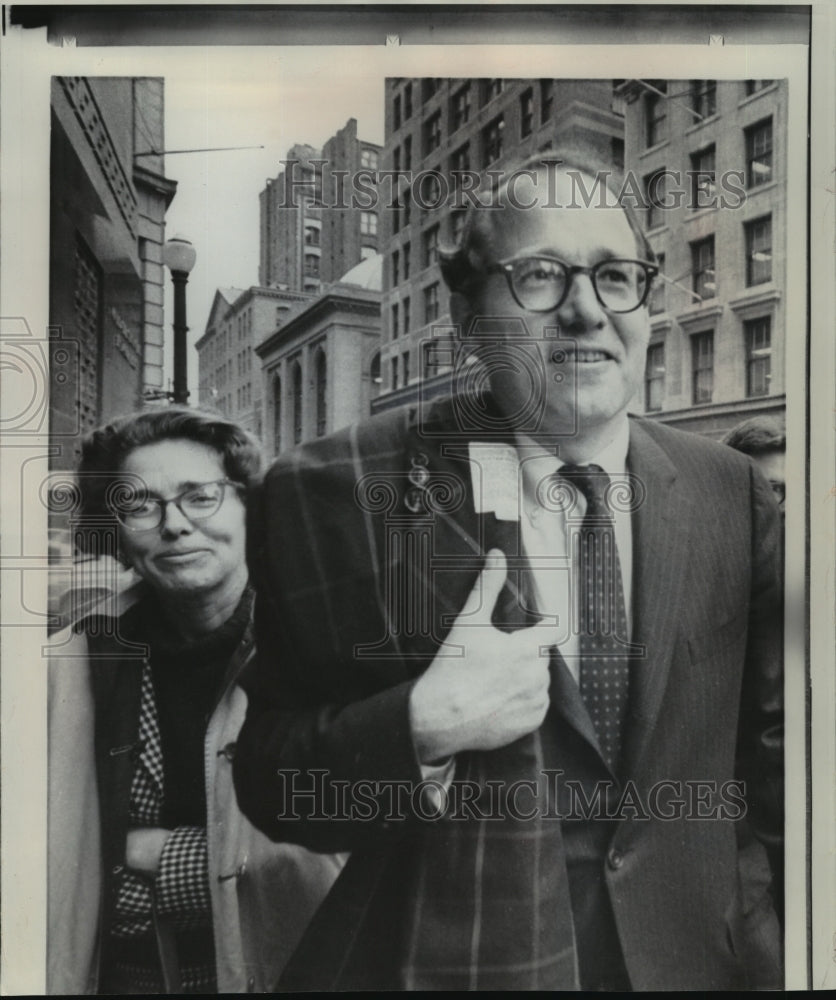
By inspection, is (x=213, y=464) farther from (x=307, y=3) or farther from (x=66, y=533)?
(x=307, y=3)

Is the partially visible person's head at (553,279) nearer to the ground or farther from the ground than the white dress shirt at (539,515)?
farther from the ground


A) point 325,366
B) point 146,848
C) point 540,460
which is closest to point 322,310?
point 325,366

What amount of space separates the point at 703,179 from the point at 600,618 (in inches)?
89.0

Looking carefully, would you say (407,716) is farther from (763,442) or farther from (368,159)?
(368,159)

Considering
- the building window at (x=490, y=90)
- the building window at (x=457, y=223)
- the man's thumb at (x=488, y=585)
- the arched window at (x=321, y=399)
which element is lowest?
the man's thumb at (x=488, y=585)

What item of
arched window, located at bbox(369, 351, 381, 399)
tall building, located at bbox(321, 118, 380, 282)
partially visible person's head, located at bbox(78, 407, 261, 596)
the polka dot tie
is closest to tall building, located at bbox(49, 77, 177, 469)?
partially visible person's head, located at bbox(78, 407, 261, 596)

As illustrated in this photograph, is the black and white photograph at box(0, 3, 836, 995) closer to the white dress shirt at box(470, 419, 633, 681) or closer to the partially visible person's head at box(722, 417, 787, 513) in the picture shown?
the white dress shirt at box(470, 419, 633, 681)

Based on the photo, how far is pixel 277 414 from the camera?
4.18 meters

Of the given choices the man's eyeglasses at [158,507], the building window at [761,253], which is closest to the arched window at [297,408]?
the man's eyeglasses at [158,507]

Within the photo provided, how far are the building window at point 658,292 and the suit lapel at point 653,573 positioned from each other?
59 centimetres

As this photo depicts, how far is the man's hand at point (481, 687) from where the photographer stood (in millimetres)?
4039

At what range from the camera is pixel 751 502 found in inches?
170

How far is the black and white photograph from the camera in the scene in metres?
4.12

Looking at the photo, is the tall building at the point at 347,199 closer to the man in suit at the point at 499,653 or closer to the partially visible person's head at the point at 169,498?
the man in suit at the point at 499,653
